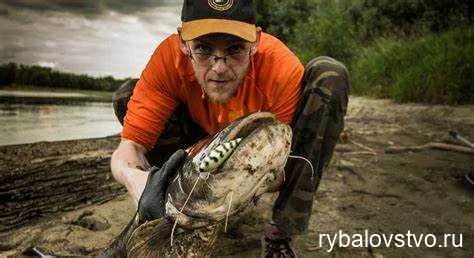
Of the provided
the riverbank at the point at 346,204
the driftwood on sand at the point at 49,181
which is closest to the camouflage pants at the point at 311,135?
the riverbank at the point at 346,204

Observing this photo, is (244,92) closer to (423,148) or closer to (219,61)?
(219,61)

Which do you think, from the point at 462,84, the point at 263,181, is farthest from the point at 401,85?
the point at 263,181

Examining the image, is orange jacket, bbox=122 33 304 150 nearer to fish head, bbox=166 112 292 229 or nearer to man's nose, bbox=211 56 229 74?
man's nose, bbox=211 56 229 74

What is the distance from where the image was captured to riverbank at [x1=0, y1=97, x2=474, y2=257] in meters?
2.26

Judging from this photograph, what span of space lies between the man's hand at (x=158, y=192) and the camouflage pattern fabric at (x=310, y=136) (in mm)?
795

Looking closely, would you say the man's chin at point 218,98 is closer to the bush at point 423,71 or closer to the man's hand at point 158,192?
the man's hand at point 158,192

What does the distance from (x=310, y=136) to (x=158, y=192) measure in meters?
0.90

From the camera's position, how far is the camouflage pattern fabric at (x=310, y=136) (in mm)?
2051

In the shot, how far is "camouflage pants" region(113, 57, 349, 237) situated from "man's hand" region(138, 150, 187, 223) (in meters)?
0.80

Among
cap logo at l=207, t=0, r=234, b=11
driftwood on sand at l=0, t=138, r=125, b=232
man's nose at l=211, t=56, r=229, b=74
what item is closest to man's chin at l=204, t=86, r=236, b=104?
man's nose at l=211, t=56, r=229, b=74

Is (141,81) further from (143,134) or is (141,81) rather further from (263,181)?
(263,181)

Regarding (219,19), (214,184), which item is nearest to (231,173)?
(214,184)

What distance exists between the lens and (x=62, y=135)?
6.98m

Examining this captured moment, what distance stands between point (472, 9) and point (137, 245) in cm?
1327
